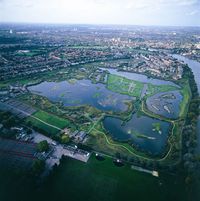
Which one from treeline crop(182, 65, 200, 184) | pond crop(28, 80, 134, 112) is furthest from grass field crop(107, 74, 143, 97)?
treeline crop(182, 65, 200, 184)

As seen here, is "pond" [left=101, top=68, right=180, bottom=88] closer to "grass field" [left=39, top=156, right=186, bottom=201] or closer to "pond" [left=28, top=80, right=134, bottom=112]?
"pond" [left=28, top=80, right=134, bottom=112]

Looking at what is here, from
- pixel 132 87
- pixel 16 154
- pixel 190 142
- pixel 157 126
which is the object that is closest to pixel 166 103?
pixel 157 126

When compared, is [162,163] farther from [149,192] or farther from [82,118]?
[82,118]

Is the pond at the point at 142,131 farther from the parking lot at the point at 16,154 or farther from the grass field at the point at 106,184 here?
the parking lot at the point at 16,154

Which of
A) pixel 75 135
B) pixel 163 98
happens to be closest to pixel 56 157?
pixel 75 135

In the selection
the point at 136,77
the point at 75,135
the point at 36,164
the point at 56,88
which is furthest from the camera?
the point at 136,77

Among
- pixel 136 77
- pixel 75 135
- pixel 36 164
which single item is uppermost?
pixel 36 164
